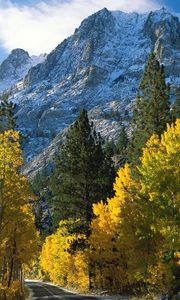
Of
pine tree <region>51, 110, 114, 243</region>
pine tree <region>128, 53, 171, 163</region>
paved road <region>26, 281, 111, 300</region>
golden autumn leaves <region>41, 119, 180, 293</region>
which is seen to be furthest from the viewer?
pine tree <region>51, 110, 114, 243</region>

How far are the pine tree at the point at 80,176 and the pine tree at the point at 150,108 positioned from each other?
4241 mm

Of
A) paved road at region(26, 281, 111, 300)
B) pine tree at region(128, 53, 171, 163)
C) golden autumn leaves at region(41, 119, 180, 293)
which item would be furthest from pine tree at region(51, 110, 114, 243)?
paved road at region(26, 281, 111, 300)

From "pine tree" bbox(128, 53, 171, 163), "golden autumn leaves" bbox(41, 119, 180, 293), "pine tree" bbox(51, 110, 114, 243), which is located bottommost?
"golden autumn leaves" bbox(41, 119, 180, 293)

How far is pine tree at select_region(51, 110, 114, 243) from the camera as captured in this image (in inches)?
1923

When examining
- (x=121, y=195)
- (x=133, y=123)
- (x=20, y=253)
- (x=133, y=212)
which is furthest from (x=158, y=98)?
(x=20, y=253)

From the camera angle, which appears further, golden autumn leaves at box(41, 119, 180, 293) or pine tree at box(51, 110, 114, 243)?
pine tree at box(51, 110, 114, 243)

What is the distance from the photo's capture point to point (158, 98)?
161ft

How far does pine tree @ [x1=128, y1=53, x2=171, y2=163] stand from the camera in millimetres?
47344

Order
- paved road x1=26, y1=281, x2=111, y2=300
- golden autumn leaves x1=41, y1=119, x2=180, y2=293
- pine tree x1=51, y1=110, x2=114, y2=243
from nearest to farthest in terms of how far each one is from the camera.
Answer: golden autumn leaves x1=41, y1=119, x2=180, y2=293, paved road x1=26, y1=281, x2=111, y2=300, pine tree x1=51, y1=110, x2=114, y2=243

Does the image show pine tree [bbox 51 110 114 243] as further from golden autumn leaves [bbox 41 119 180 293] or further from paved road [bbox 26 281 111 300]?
paved road [bbox 26 281 111 300]

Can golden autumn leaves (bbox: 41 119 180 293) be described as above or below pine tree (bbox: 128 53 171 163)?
below

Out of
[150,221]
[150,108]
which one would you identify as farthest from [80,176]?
[150,221]

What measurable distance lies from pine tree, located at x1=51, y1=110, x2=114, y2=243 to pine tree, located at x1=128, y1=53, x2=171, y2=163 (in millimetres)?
4241

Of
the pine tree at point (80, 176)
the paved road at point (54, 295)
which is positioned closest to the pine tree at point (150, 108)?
the pine tree at point (80, 176)
